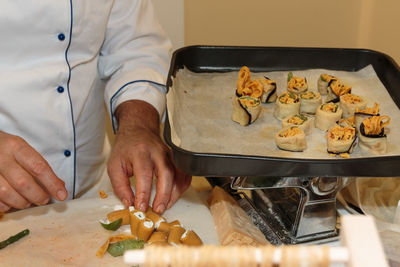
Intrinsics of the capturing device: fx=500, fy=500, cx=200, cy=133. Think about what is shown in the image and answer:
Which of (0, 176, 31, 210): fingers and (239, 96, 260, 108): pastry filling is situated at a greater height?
(239, 96, 260, 108): pastry filling

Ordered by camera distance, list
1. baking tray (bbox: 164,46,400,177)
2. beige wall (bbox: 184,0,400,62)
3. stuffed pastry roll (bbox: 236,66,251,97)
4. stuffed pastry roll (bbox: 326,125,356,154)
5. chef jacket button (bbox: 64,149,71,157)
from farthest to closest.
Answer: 1. beige wall (bbox: 184,0,400,62)
2. chef jacket button (bbox: 64,149,71,157)
3. stuffed pastry roll (bbox: 236,66,251,97)
4. stuffed pastry roll (bbox: 326,125,356,154)
5. baking tray (bbox: 164,46,400,177)

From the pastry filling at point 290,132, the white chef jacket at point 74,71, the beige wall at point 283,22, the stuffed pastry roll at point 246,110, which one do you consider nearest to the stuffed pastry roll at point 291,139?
the pastry filling at point 290,132

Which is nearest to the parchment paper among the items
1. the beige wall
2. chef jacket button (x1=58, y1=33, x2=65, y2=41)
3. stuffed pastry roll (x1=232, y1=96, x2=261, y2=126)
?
stuffed pastry roll (x1=232, y1=96, x2=261, y2=126)

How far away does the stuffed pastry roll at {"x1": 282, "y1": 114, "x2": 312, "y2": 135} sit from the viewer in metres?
1.25

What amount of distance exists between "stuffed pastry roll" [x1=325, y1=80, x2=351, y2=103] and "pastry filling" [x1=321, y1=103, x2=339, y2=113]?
0.05 meters

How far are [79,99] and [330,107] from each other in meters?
0.73

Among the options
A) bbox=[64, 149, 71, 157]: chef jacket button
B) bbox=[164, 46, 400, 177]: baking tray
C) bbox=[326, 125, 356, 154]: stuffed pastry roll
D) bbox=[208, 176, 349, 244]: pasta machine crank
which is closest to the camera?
bbox=[164, 46, 400, 177]: baking tray

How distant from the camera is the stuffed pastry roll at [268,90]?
4.62ft

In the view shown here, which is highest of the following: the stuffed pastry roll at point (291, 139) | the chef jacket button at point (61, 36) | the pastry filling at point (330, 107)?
the chef jacket button at point (61, 36)

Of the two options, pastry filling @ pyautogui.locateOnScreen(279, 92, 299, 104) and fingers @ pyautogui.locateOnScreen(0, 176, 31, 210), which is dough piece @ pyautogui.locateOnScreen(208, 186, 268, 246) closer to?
pastry filling @ pyautogui.locateOnScreen(279, 92, 299, 104)

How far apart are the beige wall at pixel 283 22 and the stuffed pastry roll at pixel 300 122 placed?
1.36m

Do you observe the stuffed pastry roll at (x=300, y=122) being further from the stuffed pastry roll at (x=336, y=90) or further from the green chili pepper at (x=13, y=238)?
the green chili pepper at (x=13, y=238)

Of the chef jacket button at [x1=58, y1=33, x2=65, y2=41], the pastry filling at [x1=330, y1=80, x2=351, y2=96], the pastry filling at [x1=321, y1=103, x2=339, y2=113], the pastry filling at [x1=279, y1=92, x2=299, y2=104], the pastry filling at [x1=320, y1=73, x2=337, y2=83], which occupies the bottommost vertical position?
the pastry filling at [x1=321, y1=103, x2=339, y2=113]

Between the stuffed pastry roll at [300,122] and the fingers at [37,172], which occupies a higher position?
the stuffed pastry roll at [300,122]
